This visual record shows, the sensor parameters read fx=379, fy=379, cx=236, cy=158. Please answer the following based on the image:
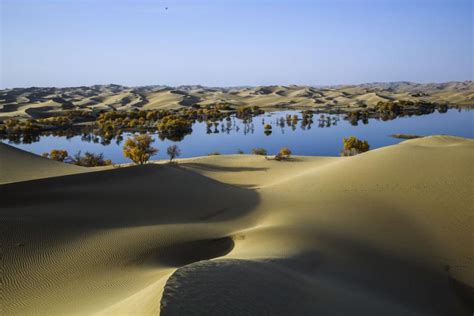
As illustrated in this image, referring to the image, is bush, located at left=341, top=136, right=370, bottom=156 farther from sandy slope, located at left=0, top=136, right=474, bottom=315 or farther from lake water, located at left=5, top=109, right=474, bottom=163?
sandy slope, located at left=0, top=136, right=474, bottom=315

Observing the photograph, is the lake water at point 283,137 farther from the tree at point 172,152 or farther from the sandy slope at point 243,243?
the sandy slope at point 243,243

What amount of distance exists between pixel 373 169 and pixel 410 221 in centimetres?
530

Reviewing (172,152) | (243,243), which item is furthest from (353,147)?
(243,243)

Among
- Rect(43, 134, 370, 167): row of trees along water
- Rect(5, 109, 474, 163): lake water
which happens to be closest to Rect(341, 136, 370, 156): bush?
Rect(43, 134, 370, 167): row of trees along water

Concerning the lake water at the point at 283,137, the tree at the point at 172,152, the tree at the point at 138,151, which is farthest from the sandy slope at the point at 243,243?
the lake water at the point at 283,137

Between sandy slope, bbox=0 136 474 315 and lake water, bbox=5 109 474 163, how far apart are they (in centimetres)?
1846

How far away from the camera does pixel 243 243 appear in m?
8.85

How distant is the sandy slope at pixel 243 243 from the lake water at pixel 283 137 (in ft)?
60.6

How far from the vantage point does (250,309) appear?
4.79 m

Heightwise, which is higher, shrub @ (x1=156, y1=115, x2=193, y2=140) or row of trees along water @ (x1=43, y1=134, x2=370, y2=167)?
shrub @ (x1=156, y1=115, x2=193, y2=140)

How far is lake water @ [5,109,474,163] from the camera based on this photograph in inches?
1393

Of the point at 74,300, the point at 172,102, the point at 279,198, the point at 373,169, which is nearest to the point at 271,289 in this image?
the point at 74,300

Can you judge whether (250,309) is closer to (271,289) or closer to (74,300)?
(271,289)

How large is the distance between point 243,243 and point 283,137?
3370 cm
